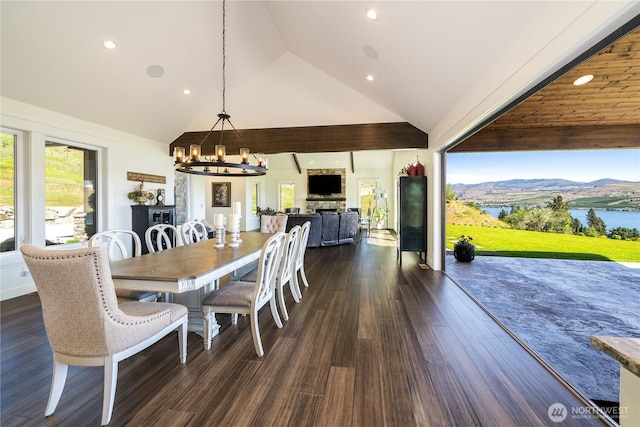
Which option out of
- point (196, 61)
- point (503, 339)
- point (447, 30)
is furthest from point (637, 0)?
point (196, 61)

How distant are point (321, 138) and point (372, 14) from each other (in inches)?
130

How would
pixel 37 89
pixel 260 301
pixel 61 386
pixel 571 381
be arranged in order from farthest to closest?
pixel 37 89 → pixel 260 301 → pixel 571 381 → pixel 61 386

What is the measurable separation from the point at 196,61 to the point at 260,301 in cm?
413

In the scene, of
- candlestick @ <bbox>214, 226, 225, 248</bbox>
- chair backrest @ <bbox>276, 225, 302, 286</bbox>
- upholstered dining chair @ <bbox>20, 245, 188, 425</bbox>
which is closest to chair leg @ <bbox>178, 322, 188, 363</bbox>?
upholstered dining chair @ <bbox>20, 245, 188, 425</bbox>

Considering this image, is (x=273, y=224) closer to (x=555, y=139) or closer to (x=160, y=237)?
(x=160, y=237)

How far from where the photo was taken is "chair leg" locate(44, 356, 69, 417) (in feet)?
5.38

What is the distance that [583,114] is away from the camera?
411 cm

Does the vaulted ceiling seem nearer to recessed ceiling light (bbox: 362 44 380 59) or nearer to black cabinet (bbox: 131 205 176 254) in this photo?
recessed ceiling light (bbox: 362 44 380 59)

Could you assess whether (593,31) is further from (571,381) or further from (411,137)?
(411,137)

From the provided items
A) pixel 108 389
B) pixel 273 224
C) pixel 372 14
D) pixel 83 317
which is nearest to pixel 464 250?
pixel 273 224

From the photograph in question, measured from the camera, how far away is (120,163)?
5328 mm

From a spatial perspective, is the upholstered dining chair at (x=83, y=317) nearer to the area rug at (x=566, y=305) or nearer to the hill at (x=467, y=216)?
the area rug at (x=566, y=305)

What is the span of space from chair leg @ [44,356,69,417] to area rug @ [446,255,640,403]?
3204mm

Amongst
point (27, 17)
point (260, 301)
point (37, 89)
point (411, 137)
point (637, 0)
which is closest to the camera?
point (637, 0)
